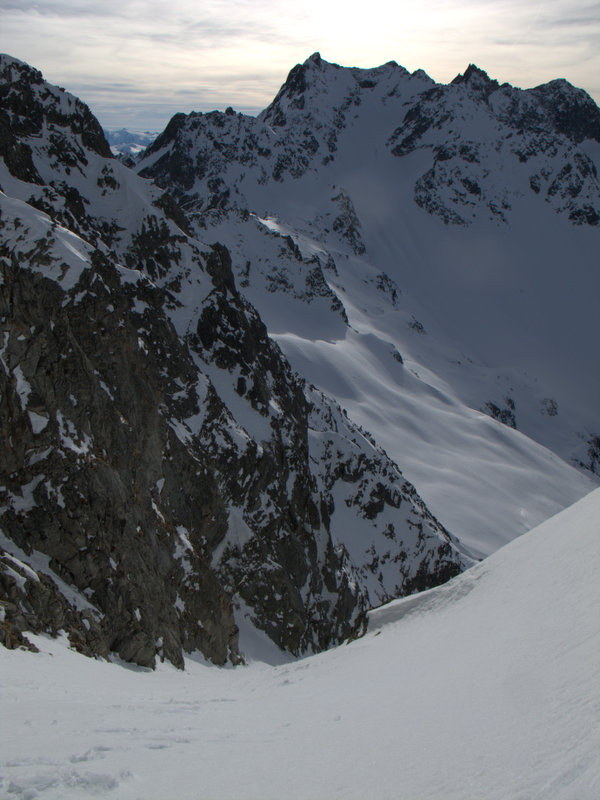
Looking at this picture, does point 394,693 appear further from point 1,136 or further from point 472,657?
point 1,136

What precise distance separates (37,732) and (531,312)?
610 feet

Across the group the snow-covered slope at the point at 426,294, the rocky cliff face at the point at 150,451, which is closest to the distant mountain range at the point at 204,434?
the rocky cliff face at the point at 150,451

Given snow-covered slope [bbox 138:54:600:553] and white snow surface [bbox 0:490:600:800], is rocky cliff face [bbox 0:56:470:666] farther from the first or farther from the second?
snow-covered slope [bbox 138:54:600:553]

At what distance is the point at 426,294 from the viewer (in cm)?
17350

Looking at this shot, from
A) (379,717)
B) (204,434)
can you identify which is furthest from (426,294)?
(379,717)

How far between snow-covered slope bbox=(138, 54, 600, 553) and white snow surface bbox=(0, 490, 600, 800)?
54.1 meters

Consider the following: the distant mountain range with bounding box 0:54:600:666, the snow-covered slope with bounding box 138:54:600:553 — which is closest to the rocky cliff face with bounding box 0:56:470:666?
the distant mountain range with bounding box 0:54:600:666

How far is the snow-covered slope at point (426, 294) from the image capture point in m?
82.9

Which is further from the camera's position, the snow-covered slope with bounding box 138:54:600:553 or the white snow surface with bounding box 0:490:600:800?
the snow-covered slope with bounding box 138:54:600:553

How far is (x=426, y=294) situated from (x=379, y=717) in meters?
171

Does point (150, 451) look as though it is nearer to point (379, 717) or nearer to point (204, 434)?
point (204, 434)

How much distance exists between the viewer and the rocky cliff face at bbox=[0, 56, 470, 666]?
58.9 feet

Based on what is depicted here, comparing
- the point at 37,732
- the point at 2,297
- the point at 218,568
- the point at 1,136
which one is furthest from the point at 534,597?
the point at 1,136

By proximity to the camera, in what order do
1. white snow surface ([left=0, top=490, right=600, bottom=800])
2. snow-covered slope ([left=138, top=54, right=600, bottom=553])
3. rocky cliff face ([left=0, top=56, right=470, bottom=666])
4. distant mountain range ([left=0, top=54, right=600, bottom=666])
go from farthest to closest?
snow-covered slope ([left=138, top=54, right=600, bottom=553]), distant mountain range ([left=0, top=54, right=600, bottom=666]), rocky cliff face ([left=0, top=56, right=470, bottom=666]), white snow surface ([left=0, top=490, right=600, bottom=800])
